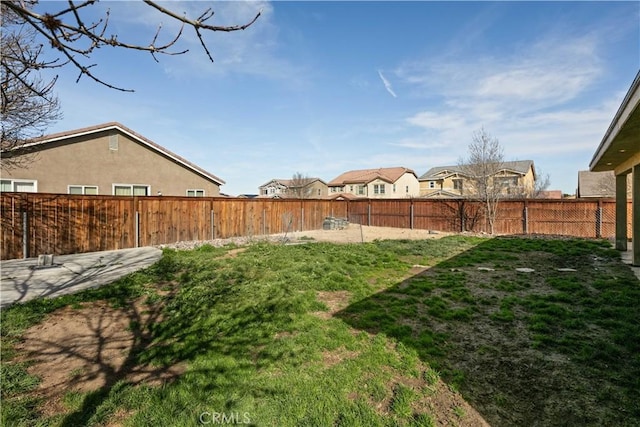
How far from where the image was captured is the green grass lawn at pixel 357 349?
2605 mm

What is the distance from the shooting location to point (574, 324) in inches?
173

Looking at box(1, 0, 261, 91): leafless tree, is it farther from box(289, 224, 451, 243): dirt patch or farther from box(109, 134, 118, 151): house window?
box(109, 134, 118, 151): house window

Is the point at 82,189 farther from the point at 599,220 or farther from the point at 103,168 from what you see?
the point at 599,220

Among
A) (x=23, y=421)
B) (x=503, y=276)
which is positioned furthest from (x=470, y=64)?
(x=23, y=421)

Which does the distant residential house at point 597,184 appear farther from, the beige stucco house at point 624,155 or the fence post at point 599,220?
the beige stucco house at point 624,155

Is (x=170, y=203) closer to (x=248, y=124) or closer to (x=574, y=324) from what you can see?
(x=248, y=124)

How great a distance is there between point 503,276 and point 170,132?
14.0 metres

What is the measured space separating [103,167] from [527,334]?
17.0 meters

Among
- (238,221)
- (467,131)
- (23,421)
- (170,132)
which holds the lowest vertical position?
(23,421)

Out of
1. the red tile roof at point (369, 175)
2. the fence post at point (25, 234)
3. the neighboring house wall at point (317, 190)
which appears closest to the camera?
the fence post at point (25, 234)

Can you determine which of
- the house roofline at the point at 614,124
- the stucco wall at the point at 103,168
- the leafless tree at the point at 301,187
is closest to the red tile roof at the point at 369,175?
the leafless tree at the point at 301,187

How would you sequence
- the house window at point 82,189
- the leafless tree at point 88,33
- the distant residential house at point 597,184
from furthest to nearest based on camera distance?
1. the distant residential house at point 597,184
2. the house window at point 82,189
3. the leafless tree at point 88,33

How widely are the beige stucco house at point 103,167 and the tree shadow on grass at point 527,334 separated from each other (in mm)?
13717

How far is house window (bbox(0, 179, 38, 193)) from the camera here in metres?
11.8
